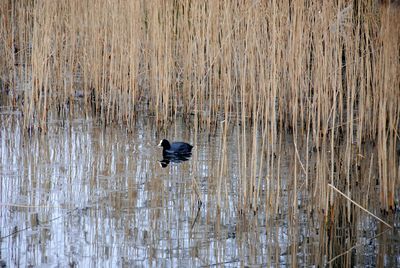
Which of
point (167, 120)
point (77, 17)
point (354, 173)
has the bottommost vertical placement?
point (354, 173)

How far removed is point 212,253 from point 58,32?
204 inches

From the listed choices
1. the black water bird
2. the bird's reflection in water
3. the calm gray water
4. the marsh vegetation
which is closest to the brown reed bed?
the marsh vegetation

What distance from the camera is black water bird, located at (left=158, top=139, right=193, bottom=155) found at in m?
6.48

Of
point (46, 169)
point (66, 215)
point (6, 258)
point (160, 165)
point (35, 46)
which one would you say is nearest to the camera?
point (6, 258)

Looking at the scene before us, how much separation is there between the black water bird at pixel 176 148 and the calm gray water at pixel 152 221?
0.13 meters

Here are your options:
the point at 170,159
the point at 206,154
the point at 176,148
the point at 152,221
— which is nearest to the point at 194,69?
the point at 206,154

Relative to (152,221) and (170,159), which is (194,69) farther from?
(152,221)

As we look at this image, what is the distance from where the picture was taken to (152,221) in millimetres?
4594

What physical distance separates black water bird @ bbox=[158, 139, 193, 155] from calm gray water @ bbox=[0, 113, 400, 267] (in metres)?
0.13

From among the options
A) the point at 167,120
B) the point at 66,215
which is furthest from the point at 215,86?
the point at 66,215

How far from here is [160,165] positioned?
6.27 metres

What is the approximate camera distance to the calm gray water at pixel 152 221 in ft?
13.1

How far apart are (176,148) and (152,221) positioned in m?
1.94

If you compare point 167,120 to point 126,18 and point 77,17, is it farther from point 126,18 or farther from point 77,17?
point 77,17
